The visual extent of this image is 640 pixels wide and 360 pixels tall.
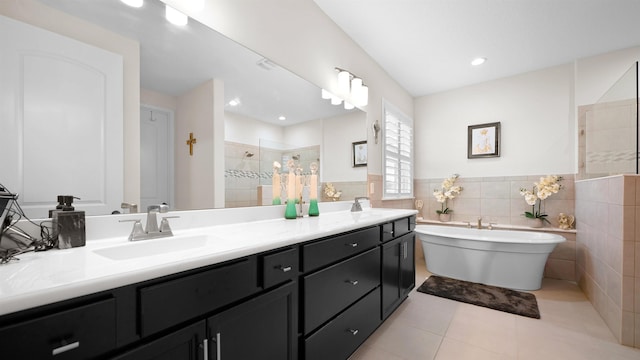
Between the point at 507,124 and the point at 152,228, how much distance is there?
4.07 meters

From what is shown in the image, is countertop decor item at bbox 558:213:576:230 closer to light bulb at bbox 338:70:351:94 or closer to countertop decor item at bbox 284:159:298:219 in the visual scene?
light bulb at bbox 338:70:351:94

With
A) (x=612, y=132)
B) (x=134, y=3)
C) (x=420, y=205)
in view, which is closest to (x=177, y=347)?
(x=134, y=3)

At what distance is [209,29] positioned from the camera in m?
1.40

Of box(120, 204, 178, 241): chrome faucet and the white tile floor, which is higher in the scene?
box(120, 204, 178, 241): chrome faucet

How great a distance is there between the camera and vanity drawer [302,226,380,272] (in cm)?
118

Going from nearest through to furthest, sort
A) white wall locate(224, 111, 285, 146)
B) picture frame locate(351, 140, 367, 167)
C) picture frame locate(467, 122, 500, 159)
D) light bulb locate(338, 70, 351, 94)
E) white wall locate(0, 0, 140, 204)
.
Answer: white wall locate(0, 0, 140, 204) < white wall locate(224, 111, 285, 146) < light bulb locate(338, 70, 351, 94) < picture frame locate(351, 140, 367, 167) < picture frame locate(467, 122, 500, 159)

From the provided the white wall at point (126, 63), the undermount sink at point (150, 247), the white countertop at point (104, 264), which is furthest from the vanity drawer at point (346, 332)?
the white wall at point (126, 63)

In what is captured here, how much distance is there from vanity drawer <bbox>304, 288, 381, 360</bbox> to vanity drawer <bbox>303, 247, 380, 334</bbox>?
48 mm

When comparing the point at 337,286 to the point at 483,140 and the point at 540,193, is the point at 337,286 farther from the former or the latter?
the point at 483,140

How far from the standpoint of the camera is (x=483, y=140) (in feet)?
11.8

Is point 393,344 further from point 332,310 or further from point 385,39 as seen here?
point 385,39

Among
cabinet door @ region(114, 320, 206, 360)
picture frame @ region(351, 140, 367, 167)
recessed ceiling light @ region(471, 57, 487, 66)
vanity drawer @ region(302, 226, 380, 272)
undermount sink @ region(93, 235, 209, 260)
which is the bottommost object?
cabinet door @ region(114, 320, 206, 360)

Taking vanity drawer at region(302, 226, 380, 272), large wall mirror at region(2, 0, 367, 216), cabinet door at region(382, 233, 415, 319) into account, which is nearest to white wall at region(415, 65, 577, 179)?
cabinet door at region(382, 233, 415, 319)

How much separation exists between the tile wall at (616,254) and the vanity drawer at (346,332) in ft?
5.45
